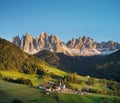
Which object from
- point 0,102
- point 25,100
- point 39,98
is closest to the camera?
point 0,102

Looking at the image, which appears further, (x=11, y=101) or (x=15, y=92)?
(x=15, y=92)

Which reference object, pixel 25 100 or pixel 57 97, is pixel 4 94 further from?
pixel 57 97

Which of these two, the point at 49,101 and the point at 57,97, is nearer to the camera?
the point at 49,101

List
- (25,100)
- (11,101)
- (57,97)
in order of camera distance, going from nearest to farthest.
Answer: (11,101) → (25,100) → (57,97)

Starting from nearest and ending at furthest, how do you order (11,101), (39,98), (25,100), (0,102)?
1. (0,102)
2. (11,101)
3. (25,100)
4. (39,98)

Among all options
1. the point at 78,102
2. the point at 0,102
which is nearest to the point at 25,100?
the point at 0,102

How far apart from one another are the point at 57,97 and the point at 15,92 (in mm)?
26331

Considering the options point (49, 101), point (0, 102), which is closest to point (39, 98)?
point (49, 101)

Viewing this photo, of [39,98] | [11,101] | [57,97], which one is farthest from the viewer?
[57,97]

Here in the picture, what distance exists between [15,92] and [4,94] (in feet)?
52.5

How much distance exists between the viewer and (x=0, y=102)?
15275 centimetres

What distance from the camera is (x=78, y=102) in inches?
7687

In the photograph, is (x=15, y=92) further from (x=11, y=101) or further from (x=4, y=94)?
(x=11, y=101)

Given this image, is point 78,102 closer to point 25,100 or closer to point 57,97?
point 57,97
